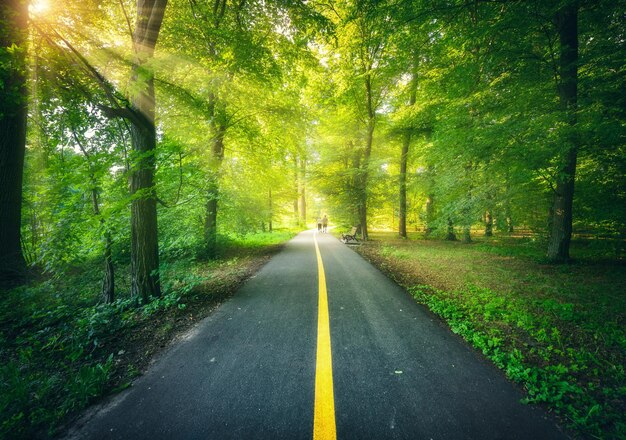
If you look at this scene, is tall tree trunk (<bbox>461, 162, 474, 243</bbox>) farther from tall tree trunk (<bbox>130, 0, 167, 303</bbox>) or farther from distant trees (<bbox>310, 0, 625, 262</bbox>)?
tall tree trunk (<bbox>130, 0, 167, 303</bbox>)

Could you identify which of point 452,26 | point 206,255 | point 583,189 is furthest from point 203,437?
point 583,189

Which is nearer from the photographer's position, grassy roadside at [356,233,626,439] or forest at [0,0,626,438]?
grassy roadside at [356,233,626,439]

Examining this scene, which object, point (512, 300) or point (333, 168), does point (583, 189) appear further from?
point (333, 168)

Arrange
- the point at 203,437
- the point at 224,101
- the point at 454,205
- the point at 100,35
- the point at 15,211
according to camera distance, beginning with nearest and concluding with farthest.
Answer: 1. the point at 203,437
2. the point at 15,211
3. the point at 100,35
4. the point at 224,101
5. the point at 454,205

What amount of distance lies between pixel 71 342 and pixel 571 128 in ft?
35.3

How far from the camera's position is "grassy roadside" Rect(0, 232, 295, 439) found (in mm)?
2115

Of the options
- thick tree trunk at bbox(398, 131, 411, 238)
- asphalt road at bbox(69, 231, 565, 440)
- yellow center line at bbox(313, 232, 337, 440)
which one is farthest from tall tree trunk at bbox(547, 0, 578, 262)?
thick tree trunk at bbox(398, 131, 411, 238)

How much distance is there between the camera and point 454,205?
10094 millimetres

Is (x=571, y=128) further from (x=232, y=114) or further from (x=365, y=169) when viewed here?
(x=232, y=114)

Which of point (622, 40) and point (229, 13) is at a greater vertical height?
point (229, 13)

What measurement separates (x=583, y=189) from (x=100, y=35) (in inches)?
613

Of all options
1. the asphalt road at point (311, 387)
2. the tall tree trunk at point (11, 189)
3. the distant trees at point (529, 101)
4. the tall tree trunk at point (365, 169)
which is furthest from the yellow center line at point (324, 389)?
the tall tree trunk at point (365, 169)

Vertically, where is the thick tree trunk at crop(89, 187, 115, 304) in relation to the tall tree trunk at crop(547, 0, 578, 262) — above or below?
below

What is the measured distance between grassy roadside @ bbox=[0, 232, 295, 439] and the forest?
28mm
